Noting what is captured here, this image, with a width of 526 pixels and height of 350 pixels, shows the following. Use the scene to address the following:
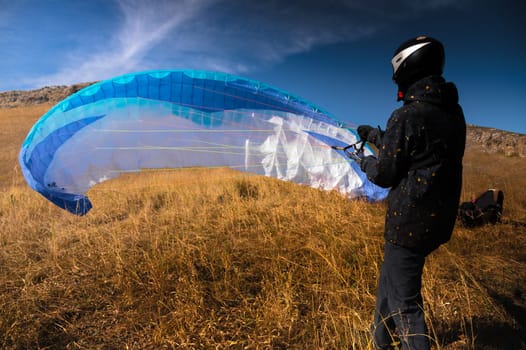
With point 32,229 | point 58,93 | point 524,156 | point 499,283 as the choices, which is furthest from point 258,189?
point 58,93

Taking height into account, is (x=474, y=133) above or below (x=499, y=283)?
above

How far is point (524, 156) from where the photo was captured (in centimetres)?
1516

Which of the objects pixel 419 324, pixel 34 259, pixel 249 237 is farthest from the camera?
pixel 249 237

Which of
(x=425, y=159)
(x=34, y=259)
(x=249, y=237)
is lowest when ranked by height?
(x=34, y=259)

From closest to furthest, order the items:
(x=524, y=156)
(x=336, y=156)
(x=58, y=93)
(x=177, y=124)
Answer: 1. (x=177, y=124)
2. (x=336, y=156)
3. (x=524, y=156)
4. (x=58, y=93)

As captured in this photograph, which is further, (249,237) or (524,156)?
(524,156)

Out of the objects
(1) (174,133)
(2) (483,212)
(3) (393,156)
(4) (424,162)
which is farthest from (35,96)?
(4) (424,162)

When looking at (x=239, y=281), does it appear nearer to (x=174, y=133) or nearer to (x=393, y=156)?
(x=393, y=156)

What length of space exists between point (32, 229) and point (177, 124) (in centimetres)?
268

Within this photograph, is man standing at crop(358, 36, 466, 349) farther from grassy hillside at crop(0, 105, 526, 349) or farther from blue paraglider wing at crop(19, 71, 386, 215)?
blue paraglider wing at crop(19, 71, 386, 215)

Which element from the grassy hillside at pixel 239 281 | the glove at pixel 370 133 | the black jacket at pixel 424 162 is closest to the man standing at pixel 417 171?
the black jacket at pixel 424 162

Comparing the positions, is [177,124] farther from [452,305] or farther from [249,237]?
[452,305]

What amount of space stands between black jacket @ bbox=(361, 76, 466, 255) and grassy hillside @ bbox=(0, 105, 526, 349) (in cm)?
77

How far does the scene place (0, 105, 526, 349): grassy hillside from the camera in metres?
2.30
